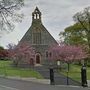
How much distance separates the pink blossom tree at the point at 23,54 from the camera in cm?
8288

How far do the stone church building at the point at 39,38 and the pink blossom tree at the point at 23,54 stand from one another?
176 centimetres

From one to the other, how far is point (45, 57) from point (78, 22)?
13.5m

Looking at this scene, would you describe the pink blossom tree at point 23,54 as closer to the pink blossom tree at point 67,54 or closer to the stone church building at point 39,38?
the stone church building at point 39,38

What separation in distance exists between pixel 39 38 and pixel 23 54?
834 cm

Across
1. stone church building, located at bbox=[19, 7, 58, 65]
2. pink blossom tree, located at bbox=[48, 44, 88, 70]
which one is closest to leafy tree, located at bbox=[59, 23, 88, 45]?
stone church building, located at bbox=[19, 7, 58, 65]

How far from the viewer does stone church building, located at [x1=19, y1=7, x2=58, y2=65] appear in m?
88.2

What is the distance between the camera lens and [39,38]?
296ft

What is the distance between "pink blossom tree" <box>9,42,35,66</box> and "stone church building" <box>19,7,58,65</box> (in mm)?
1757

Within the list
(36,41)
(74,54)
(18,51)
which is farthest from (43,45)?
(74,54)

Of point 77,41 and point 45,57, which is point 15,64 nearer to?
point 45,57

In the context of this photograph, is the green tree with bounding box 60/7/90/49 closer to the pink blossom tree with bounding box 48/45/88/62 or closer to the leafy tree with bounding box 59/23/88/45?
the leafy tree with bounding box 59/23/88/45

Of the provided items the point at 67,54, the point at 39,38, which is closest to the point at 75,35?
the point at 39,38

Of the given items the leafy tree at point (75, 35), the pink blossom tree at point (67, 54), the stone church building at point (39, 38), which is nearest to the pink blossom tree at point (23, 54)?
the stone church building at point (39, 38)

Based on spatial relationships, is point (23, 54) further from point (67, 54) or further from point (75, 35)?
point (75, 35)
